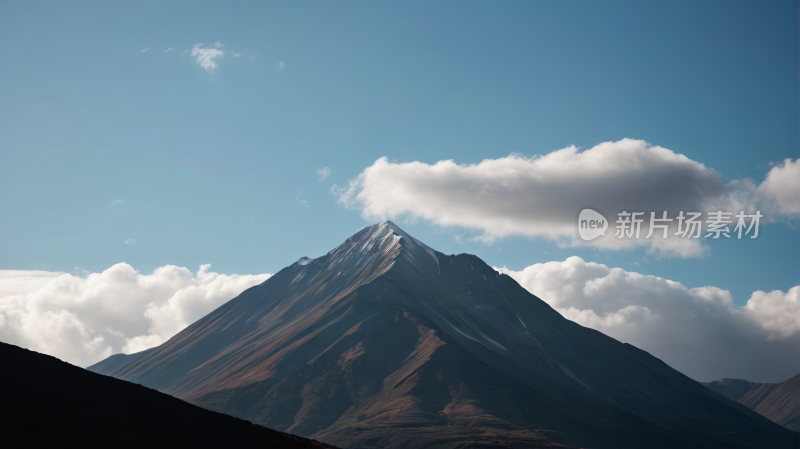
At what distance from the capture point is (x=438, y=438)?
17225 centimetres

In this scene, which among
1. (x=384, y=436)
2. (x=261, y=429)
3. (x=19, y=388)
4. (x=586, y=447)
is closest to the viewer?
(x=19, y=388)

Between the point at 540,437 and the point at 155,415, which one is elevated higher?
the point at 155,415

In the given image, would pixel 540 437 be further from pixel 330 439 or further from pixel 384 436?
pixel 330 439

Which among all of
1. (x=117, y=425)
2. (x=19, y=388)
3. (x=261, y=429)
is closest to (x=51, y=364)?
(x=19, y=388)

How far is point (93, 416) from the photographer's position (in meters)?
63.1

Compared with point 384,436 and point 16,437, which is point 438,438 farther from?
point 16,437

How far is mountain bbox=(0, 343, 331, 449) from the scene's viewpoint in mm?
57312

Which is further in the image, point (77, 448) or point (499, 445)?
point (499, 445)

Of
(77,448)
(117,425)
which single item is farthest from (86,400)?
(77,448)

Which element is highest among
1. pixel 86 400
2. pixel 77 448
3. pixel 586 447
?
pixel 86 400

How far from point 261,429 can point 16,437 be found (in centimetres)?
2754

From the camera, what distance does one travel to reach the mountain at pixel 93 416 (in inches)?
2256

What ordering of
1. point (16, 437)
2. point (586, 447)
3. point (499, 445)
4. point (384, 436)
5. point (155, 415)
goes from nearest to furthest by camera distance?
point (16, 437), point (155, 415), point (499, 445), point (384, 436), point (586, 447)

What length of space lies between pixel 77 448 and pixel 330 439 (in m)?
132
